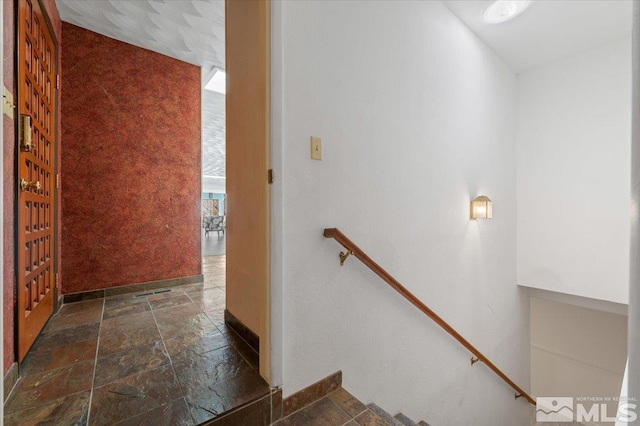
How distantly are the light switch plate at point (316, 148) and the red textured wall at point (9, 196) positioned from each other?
148 centimetres

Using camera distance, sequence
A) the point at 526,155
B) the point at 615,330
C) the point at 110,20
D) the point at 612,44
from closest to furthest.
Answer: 1. the point at 110,20
2. the point at 612,44
3. the point at 526,155
4. the point at 615,330

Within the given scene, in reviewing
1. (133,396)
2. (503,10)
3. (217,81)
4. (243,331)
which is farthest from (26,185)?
(503,10)

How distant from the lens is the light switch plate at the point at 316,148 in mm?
1491

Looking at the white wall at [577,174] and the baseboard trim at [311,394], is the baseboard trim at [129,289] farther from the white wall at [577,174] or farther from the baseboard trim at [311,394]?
the white wall at [577,174]

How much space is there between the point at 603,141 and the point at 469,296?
248 cm

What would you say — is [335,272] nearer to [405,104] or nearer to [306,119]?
[306,119]

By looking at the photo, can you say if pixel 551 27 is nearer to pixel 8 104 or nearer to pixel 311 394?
pixel 311 394

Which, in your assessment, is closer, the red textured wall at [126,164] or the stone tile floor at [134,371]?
the stone tile floor at [134,371]

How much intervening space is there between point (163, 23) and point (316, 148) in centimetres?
244

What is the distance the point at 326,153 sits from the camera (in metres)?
1.56

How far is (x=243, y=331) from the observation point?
1897mm

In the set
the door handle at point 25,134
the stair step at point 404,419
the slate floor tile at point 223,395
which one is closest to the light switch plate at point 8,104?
the door handle at point 25,134

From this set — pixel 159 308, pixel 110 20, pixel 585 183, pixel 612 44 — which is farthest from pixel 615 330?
pixel 110 20

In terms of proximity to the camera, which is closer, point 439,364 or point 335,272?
point 335,272
